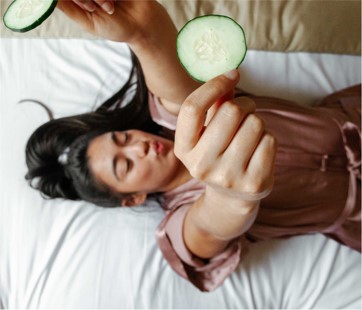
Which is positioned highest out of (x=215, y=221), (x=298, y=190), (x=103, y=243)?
(x=215, y=221)

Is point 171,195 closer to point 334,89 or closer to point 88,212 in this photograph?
point 88,212

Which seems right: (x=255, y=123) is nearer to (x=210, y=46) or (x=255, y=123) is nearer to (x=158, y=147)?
(x=210, y=46)

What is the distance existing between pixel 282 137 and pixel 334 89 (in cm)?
32

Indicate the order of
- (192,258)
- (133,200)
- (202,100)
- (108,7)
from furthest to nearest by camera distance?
(133,200), (192,258), (108,7), (202,100)

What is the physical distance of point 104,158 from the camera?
993 millimetres

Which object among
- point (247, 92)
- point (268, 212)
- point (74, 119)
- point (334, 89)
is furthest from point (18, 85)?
point (334, 89)

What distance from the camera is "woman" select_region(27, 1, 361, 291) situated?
77cm

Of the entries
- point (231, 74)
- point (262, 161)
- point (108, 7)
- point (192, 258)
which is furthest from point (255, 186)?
point (192, 258)

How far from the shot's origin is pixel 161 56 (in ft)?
2.48

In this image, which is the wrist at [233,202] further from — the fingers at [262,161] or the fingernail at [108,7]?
the fingernail at [108,7]

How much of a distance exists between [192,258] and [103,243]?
0.27 meters

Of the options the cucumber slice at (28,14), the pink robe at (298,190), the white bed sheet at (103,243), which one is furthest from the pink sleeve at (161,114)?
the cucumber slice at (28,14)

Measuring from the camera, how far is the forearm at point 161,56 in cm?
73

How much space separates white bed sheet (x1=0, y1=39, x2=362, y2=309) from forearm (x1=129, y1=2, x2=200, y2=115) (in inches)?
16.2
